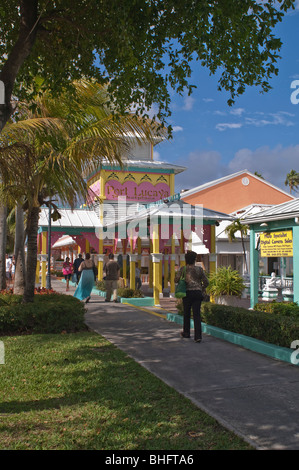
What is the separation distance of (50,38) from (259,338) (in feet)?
21.2

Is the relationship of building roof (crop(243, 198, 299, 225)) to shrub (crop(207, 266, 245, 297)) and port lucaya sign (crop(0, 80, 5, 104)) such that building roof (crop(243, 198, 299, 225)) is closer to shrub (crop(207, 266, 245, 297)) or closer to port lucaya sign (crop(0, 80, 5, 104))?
shrub (crop(207, 266, 245, 297))

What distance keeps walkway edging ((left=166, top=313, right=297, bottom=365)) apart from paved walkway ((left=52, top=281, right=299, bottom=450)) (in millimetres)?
139

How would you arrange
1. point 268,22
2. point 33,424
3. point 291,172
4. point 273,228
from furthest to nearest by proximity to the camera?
point 291,172 < point 273,228 < point 268,22 < point 33,424

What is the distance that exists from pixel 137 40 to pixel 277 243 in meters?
6.92

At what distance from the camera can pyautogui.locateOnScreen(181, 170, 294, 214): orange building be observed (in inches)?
1200

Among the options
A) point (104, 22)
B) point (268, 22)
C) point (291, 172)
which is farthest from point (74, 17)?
point (291, 172)

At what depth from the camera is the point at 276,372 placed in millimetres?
6191

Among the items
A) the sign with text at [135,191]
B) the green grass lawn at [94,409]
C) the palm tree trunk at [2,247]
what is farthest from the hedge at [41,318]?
the sign with text at [135,191]

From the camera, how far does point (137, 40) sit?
6.49 m

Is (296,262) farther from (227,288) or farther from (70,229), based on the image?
(70,229)

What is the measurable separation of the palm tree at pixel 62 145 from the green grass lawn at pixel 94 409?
3646 mm

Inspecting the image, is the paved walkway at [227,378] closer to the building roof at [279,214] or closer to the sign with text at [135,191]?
the building roof at [279,214]

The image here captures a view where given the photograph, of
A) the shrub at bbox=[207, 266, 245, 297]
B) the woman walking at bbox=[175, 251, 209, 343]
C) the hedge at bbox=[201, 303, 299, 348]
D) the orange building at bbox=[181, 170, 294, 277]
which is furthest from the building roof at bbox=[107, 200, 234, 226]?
the orange building at bbox=[181, 170, 294, 277]
